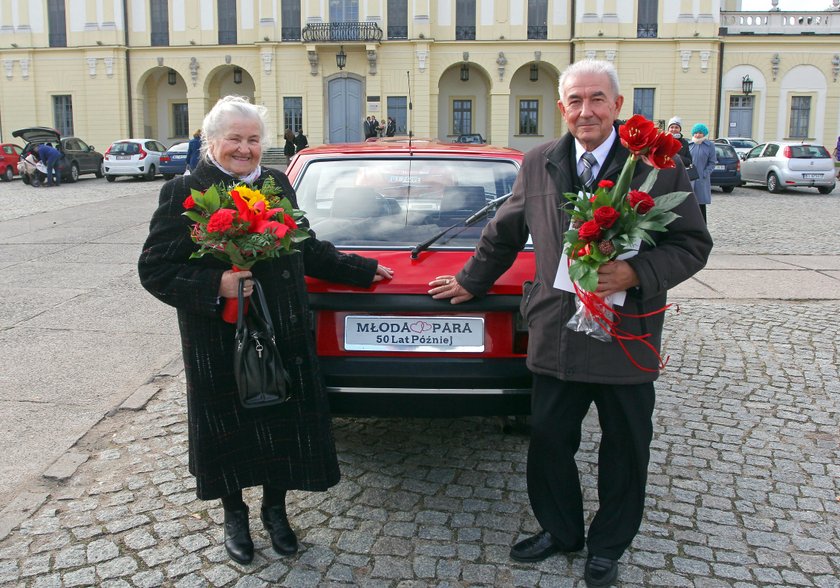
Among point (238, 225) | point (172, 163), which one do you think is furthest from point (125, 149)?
point (238, 225)

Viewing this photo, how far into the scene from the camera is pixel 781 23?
131 ft

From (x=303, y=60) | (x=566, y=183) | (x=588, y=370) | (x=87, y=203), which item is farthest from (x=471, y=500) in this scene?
(x=303, y=60)

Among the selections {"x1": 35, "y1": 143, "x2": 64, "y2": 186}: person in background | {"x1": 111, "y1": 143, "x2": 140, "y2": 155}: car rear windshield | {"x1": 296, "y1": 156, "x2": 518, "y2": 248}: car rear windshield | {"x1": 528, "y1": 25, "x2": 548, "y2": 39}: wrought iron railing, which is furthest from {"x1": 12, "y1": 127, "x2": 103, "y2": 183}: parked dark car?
{"x1": 296, "y1": 156, "x2": 518, "y2": 248}: car rear windshield

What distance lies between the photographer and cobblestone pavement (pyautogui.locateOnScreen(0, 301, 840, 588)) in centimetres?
328

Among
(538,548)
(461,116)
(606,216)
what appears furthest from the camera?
(461,116)

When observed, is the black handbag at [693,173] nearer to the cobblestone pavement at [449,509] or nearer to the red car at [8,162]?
the cobblestone pavement at [449,509]

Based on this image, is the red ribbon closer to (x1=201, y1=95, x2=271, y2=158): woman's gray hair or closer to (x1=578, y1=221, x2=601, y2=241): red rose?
(x1=578, y1=221, x2=601, y2=241): red rose

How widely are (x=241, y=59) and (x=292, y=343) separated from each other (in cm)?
4030

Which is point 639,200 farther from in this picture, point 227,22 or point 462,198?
point 227,22

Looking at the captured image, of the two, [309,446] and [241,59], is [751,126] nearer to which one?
[241,59]

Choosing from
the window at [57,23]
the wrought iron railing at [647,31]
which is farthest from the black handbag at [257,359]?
the window at [57,23]

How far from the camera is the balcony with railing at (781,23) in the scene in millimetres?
39469

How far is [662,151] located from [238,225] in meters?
1.48

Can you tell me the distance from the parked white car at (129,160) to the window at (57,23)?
1643cm
